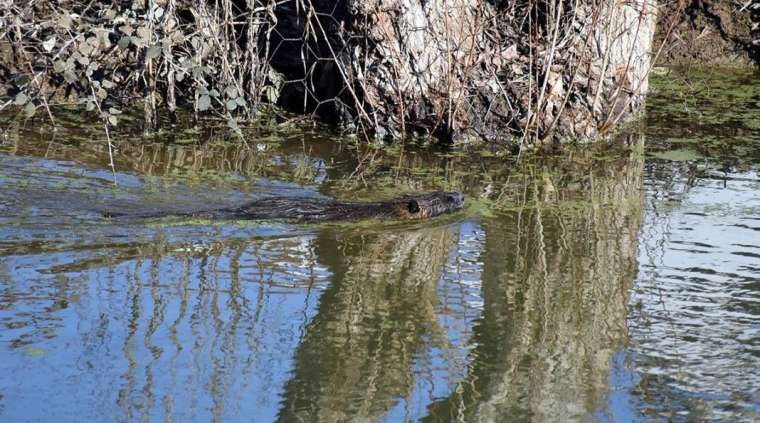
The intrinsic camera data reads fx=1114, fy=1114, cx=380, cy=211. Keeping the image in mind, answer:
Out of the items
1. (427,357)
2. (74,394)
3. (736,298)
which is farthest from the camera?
(736,298)

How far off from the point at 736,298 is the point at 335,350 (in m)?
2.14

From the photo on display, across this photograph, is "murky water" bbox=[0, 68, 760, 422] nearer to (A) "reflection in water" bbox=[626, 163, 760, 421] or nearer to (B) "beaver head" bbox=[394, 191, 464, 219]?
(A) "reflection in water" bbox=[626, 163, 760, 421]

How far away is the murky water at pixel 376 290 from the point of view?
4.37 m

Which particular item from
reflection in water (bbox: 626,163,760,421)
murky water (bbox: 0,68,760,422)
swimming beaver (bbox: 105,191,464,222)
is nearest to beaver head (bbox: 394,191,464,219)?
swimming beaver (bbox: 105,191,464,222)

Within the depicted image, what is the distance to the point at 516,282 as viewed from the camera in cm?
584

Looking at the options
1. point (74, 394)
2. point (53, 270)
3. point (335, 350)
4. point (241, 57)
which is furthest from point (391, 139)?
point (74, 394)

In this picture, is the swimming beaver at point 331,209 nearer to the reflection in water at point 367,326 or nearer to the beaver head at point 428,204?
the beaver head at point 428,204

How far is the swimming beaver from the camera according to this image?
271 inches

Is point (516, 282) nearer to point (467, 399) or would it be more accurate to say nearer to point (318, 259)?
point (318, 259)

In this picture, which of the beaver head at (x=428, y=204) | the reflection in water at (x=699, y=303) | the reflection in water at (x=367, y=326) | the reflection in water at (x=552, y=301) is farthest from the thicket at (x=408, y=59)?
the reflection in water at (x=367, y=326)

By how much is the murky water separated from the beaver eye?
6.1 inches

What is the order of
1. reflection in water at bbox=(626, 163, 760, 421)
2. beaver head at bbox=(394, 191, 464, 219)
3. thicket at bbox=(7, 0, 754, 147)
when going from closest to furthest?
→ reflection in water at bbox=(626, 163, 760, 421)
beaver head at bbox=(394, 191, 464, 219)
thicket at bbox=(7, 0, 754, 147)

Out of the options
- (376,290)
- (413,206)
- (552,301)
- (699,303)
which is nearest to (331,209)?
(413,206)

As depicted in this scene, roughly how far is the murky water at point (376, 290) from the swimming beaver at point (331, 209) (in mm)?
117
